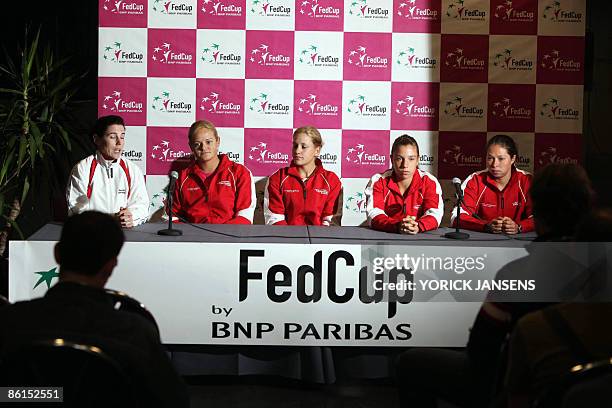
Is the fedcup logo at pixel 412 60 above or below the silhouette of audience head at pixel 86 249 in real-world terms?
above

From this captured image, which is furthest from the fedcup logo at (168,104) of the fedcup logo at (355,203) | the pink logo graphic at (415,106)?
the pink logo graphic at (415,106)

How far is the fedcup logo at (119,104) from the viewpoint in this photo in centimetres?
506

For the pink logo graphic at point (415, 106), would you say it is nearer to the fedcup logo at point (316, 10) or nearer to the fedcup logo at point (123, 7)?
the fedcup logo at point (316, 10)

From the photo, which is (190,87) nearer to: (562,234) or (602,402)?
(562,234)

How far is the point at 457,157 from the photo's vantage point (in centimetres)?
515

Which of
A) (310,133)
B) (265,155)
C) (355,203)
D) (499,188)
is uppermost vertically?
(310,133)

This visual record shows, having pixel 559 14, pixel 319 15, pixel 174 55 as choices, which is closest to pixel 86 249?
pixel 174 55

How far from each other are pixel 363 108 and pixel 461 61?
647 mm

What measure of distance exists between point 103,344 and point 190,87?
3655 mm

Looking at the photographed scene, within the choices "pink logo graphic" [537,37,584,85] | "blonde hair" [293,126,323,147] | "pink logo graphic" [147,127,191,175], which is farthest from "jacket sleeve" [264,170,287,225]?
"pink logo graphic" [537,37,584,85]

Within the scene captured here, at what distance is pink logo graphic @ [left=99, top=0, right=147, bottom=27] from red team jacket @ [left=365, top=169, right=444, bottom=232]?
1.77 metres

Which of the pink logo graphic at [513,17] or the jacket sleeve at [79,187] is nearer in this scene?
the jacket sleeve at [79,187]

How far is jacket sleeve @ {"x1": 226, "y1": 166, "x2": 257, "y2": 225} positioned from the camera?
4.56 m

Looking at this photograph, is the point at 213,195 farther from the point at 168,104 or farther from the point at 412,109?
the point at 412,109
